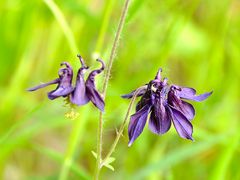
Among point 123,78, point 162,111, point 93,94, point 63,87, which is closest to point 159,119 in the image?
point 162,111

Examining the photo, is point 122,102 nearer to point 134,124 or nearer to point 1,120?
point 1,120

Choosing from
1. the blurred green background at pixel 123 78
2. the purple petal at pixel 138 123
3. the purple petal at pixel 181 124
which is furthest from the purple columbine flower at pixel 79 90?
the blurred green background at pixel 123 78

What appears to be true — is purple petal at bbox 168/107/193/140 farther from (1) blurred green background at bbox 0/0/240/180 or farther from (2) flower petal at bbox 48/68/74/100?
(1) blurred green background at bbox 0/0/240/180

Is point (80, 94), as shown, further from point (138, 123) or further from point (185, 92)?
point (185, 92)

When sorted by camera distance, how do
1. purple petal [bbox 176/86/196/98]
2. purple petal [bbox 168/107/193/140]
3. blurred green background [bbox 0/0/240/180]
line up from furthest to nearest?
blurred green background [bbox 0/0/240/180] < purple petal [bbox 176/86/196/98] < purple petal [bbox 168/107/193/140]

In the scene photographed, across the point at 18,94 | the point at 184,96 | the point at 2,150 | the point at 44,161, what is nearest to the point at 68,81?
the point at 184,96

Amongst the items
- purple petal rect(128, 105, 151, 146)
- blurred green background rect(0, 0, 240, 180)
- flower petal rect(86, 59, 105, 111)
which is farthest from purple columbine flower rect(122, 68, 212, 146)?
blurred green background rect(0, 0, 240, 180)
